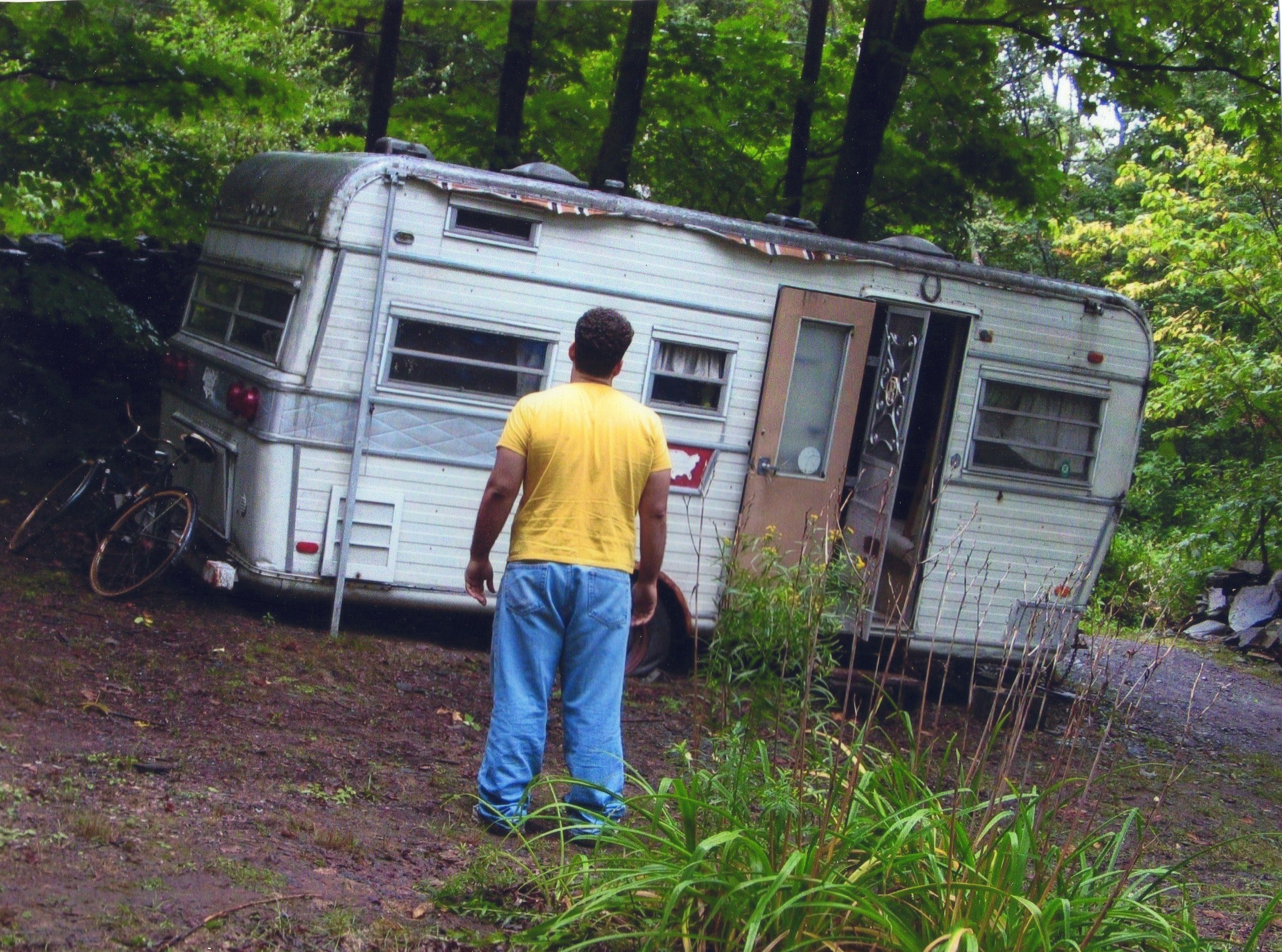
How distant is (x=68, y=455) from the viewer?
32.0 feet

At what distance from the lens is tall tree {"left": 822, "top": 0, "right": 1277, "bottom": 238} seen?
36.4 feet

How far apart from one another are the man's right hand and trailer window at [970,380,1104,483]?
4820mm

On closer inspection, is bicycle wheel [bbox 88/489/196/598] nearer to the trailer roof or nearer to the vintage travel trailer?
the vintage travel trailer

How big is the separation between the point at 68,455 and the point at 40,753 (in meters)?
5.55

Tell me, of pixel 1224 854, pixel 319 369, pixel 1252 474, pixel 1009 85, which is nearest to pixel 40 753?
pixel 319 369

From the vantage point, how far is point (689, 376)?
809 cm

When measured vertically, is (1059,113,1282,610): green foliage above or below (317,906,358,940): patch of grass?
above

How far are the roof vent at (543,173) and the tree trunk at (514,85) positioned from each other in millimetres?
4522

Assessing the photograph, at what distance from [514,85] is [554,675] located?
29.5 feet

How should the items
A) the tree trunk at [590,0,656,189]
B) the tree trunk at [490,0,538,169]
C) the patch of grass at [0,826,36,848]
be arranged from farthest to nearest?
the tree trunk at [490,0,538,169] < the tree trunk at [590,0,656,189] < the patch of grass at [0,826,36,848]

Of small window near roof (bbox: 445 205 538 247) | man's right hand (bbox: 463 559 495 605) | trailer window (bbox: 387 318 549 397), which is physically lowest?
man's right hand (bbox: 463 559 495 605)

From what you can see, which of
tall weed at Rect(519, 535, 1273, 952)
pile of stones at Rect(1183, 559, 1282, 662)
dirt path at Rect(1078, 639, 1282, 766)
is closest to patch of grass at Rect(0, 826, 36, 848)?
tall weed at Rect(519, 535, 1273, 952)

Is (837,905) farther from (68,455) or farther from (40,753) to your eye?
(68,455)

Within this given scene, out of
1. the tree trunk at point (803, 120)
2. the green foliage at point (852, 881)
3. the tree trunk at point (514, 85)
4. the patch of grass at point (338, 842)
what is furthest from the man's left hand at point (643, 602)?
the tree trunk at point (803, 120)
